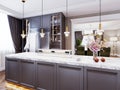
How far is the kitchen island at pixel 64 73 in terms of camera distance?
194 centimetres

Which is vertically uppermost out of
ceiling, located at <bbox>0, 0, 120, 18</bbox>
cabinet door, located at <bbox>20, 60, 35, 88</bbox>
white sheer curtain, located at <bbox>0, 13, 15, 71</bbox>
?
ceiling, located at <bbox>0, 0, 120, 18</bbox>

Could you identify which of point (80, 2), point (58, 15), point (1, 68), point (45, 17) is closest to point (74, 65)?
point (80, 2)

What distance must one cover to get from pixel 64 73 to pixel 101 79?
763 mm

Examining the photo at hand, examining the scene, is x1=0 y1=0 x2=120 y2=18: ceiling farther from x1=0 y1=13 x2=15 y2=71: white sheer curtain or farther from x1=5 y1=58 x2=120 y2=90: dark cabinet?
x1=5 y1=58 x2=120 y2=90: dark cabinet

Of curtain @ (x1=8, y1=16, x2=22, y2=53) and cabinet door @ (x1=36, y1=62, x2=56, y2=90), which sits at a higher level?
curtain @ (x1=8, y1=16, x2=22, y2=53)

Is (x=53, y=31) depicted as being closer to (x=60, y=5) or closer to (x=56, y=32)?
(x=56, y=32)

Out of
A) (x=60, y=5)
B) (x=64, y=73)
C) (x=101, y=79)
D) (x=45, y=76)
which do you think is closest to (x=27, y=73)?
(x=45, y=76)

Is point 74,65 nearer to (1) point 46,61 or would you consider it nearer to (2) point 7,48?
(1) point 46,61

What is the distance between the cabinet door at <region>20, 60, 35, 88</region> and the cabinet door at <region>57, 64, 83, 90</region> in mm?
778

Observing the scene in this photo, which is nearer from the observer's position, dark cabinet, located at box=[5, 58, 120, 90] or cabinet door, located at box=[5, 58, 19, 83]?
dark cabinet, located at box=[5, 58, 120, 90]

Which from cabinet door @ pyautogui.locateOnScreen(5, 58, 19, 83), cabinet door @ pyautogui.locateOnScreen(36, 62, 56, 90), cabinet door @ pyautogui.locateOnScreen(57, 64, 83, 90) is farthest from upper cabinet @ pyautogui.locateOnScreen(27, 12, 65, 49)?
cabinet door @ pyautogui.locateOnScreen(57, 64, 83, 90)

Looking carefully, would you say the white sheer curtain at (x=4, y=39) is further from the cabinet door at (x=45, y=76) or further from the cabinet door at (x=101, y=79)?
the cabinet door at (x=101, y=79)

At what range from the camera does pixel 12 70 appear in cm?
318

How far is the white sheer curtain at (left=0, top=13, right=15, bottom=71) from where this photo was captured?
4.84 metres
